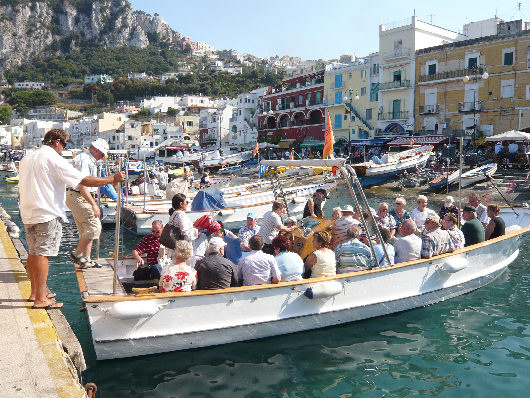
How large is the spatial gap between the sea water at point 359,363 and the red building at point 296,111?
1794 inches

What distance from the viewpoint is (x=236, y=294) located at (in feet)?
21.3

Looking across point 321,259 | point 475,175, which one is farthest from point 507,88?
point 321,259

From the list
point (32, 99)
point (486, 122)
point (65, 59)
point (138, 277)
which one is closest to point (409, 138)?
point (486, 122)

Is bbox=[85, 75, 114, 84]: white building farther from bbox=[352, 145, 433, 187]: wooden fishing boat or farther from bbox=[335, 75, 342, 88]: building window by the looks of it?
bbox=[352, 145, 433, 187]: wooden fishing boat

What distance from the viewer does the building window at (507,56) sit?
115ft

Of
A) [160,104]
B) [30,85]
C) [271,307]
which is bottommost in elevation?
[271,307]

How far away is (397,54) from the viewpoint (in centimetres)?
4244

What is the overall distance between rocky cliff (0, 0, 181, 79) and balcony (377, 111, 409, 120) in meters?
167

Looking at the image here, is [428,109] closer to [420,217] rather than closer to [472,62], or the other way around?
[472,62]

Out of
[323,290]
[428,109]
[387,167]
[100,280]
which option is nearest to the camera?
[323,290]

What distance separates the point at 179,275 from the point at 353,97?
148ft

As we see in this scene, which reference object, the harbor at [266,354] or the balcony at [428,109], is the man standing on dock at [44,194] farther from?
the balcony at [428,109]

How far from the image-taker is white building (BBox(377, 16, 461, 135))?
138 ft

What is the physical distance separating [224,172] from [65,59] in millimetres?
154267
